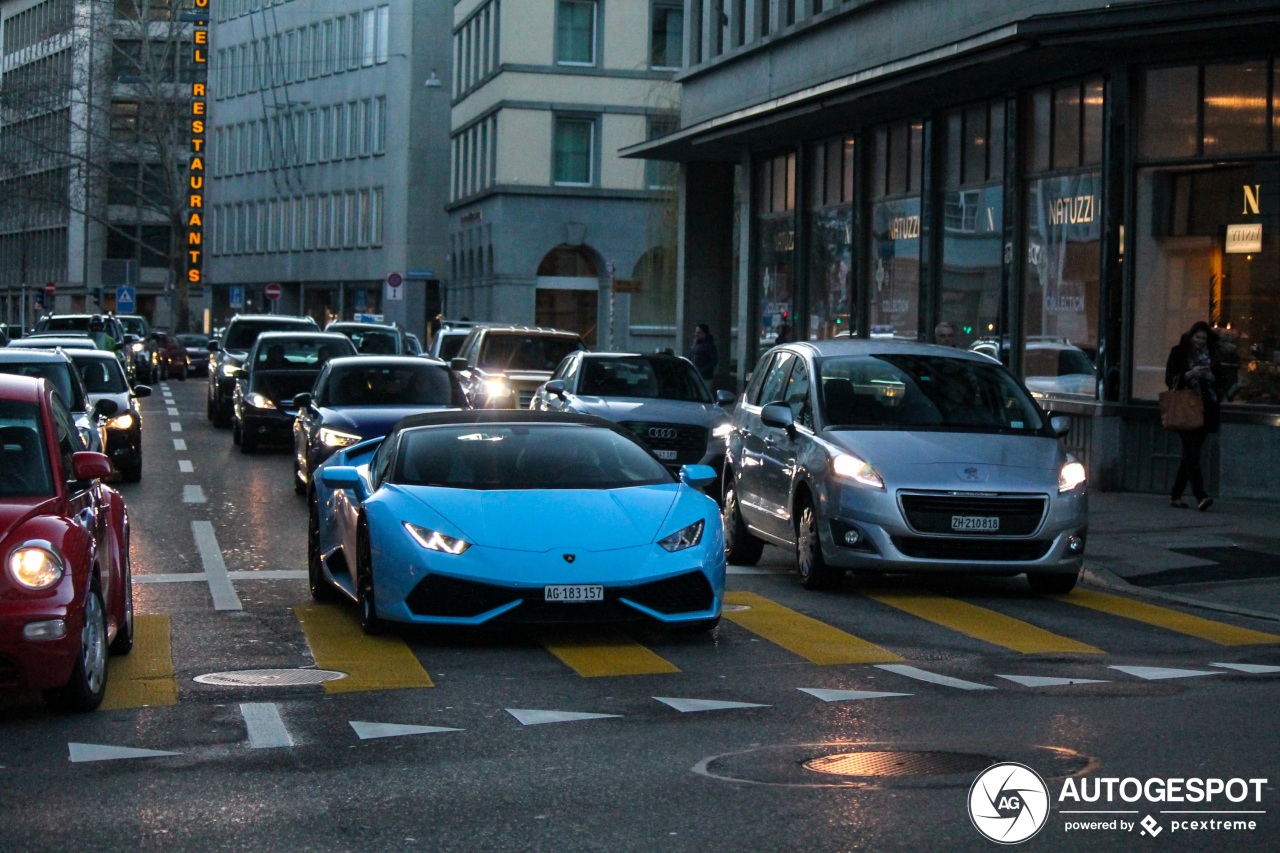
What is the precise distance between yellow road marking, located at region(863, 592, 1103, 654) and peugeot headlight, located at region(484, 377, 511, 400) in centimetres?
1519

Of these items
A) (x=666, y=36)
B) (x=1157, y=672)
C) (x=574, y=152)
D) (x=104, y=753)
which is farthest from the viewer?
(x=666, y=36)

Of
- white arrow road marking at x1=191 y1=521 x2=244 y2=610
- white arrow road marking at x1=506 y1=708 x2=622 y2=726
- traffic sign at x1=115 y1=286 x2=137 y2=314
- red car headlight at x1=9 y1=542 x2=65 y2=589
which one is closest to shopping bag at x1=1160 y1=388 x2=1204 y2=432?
white arrow road marking at x1=191 y1=521 x2=244 y2=610

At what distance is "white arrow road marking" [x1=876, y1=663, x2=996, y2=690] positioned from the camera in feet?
31.5

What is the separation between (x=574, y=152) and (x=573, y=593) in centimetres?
5759

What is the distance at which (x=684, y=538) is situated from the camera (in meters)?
10.9

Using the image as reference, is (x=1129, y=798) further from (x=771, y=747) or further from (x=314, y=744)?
(x=314, y=744)

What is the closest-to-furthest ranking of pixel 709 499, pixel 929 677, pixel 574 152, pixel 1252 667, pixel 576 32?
pixel 929 677 < pixel 1252 667 < pixel 709 499 < pixel 576 32 < pixel 574 152

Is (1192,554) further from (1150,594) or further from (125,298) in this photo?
(125,298)

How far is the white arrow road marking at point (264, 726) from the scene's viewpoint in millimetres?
8008

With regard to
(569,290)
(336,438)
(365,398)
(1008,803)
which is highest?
(569,290)

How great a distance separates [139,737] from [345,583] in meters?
4.06

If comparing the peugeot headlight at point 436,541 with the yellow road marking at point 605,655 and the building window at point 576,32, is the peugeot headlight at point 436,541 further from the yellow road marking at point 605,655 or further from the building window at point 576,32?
the building window at point 576,32

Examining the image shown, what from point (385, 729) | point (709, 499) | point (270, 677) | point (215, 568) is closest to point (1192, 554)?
point (709, 499)

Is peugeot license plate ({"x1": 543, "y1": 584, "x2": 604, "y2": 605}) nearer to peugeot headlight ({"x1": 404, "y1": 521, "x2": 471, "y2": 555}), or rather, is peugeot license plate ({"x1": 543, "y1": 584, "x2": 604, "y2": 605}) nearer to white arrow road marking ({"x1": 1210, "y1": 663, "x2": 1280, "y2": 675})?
peugeot headlight ({"x1": 404, "y1": 521, "x2": 471, "y2": 555})
